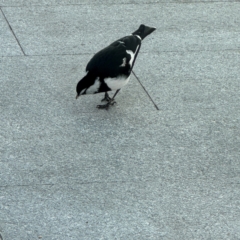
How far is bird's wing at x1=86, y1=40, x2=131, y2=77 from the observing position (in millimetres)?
5812

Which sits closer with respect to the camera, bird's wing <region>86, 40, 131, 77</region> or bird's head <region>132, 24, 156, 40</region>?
bird's wing <region>86, 40, 131, 77</region>

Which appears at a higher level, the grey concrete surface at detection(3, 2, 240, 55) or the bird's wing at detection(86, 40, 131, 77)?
the bird's wing at detection(86, 40, 131, 77)

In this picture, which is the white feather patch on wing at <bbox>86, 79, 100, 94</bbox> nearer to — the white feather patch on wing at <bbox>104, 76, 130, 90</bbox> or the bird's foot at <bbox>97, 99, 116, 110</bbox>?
the white feather patch on wing at <bbox>104, 76, 130, 90</bbox>

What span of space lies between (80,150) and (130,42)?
1.40 metres

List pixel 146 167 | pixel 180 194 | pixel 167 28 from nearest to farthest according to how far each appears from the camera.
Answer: pixel 180 194 → pixel 146 167 → pixel 167 28

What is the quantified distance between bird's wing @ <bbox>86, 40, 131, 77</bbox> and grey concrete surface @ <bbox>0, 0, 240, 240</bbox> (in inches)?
17.5

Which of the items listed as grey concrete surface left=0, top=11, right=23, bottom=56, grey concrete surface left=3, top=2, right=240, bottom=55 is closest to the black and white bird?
grey concrete surface left=3, top=2, right=240, bottom=55

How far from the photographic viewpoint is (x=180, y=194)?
15.5ft

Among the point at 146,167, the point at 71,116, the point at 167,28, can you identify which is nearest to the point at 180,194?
the point at 146,167

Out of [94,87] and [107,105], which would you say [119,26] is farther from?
[94,87]

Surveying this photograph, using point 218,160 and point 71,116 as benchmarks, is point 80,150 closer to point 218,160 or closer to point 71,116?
point 71,116

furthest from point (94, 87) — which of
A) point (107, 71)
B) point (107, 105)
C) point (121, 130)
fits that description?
point (121, 130)

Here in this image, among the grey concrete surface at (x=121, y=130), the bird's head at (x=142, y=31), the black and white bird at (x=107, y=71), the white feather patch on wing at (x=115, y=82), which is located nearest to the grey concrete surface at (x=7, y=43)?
the grey concrete surface at (x=121, y=130)

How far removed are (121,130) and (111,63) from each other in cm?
64
